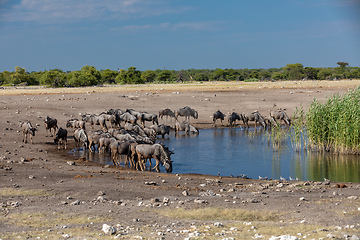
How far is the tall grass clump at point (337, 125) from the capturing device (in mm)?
20781

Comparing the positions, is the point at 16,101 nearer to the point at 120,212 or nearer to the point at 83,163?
the point at 83,163

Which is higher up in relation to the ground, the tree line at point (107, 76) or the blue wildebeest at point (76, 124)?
the tree line at point (107, 76)

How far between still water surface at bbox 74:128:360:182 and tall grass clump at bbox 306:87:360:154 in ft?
1.79

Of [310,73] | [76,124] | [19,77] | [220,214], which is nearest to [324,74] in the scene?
[310,73]

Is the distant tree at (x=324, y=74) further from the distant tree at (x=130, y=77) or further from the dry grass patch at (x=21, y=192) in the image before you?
the dry grass patch at (x=21, y=192)

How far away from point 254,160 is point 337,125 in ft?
13.4

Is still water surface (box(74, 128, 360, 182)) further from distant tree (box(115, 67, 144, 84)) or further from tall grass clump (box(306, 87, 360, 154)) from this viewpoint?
distant tree (box(115, 67, 144, 84))

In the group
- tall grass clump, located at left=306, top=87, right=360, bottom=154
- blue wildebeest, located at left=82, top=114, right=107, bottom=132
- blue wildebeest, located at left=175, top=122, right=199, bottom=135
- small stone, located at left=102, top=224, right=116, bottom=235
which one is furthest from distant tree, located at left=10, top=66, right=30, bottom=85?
small stone, located at left=102, top=224, right=116, bottom=235

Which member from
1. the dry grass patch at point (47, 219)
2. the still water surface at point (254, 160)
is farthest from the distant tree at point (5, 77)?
the dry grass patch at point (47, 219)

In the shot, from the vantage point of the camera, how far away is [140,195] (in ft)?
41.4

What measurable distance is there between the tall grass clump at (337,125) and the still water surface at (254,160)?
55 centimetres

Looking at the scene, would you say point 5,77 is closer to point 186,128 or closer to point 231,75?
point 231,75

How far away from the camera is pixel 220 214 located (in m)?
10.5

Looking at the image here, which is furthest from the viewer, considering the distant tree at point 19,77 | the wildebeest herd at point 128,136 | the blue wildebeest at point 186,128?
the distant tree at point 19,77
